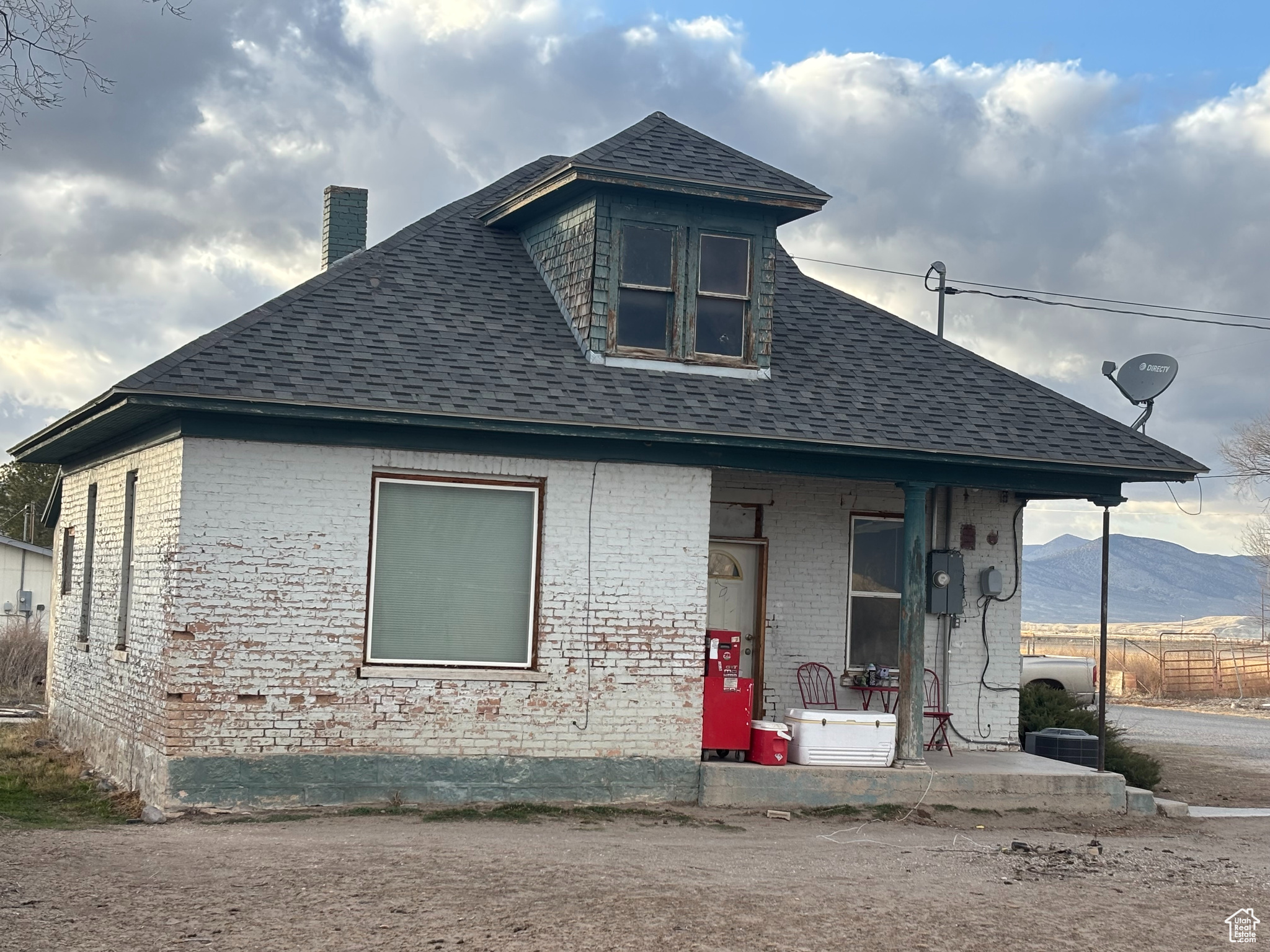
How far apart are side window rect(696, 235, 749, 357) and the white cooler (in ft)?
11.6

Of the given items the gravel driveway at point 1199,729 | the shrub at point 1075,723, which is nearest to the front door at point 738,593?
the shrub at point 1075,723

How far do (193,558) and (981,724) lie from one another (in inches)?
332

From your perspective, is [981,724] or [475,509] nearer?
[475,509]

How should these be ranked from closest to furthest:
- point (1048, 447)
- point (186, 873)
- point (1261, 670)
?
point (186, 873)
point (1048, 447)
point (1261, 670)

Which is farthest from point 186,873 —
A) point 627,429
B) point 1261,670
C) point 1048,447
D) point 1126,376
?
point 1261,670

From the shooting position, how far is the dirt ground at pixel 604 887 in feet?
25.4

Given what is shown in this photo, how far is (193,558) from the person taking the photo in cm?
1137

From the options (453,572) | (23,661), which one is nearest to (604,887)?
(453,572)

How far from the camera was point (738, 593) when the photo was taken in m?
14.4

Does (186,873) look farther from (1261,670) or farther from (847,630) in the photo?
(1261,670)

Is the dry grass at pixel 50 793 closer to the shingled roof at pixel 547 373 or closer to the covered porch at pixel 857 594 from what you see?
the shingled roof at pixel 547 373

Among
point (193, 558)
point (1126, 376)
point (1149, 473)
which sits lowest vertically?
point (193, 558)

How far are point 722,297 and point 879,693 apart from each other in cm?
442

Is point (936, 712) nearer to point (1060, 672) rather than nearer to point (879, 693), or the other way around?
point (879, 693)
